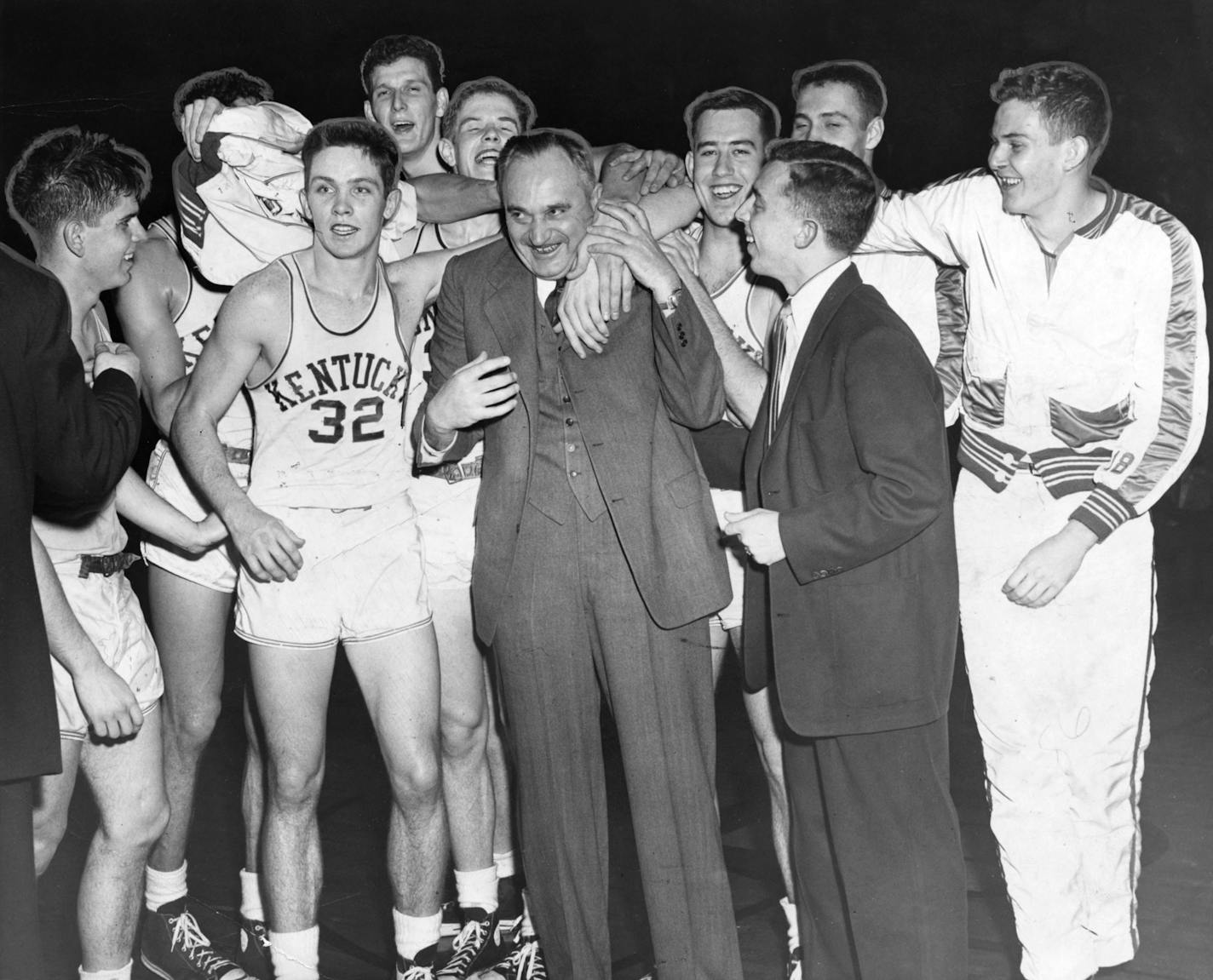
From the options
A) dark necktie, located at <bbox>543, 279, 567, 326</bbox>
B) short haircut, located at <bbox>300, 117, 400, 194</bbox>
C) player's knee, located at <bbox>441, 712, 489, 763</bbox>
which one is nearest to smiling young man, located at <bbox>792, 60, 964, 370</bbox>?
dark necktie, located at <bbox>543, 279, 567, 326</bbox>

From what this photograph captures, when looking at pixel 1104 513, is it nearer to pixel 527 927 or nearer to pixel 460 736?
pixel 460 736

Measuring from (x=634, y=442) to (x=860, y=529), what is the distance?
0.59 meters

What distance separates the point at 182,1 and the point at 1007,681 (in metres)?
3.28

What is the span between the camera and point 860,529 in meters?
2.75

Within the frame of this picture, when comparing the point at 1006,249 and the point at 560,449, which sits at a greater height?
the point at 1006,249

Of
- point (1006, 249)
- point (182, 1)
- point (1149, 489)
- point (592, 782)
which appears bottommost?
point (592, 782)

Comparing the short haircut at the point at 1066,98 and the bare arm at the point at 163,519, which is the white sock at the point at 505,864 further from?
the short haircut at the point at 1066,98

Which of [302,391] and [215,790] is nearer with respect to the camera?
[302,391]

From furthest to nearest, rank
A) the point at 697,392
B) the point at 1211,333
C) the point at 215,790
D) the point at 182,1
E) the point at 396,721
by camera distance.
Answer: the point at 1211,333
the point at 215,790
the point at 182,1
the point at 396,721
the point at 697,392

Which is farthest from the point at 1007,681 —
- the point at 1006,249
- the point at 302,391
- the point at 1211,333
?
the point at 1211,333

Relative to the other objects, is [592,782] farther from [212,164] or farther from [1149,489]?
[212,164]

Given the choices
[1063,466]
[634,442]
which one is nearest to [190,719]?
[634,442]

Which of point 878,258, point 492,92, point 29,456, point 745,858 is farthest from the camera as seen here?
point 745,858

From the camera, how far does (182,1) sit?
4551 millimetres
